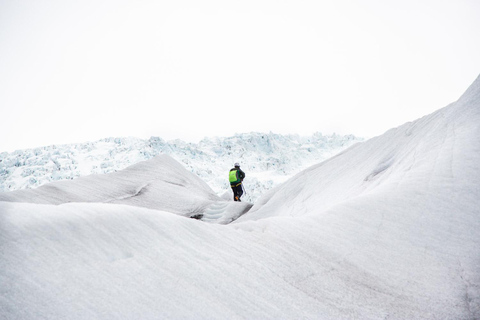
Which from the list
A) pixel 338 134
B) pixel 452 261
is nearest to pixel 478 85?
pixel 452 261

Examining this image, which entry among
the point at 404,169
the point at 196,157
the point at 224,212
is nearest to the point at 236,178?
the point at 224,212

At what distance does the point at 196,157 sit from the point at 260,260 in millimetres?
20157

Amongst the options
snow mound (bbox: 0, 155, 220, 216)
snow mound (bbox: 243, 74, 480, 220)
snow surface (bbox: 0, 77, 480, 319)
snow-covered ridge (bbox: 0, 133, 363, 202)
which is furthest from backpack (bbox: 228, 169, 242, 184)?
snow surface (bbox: 0, 77, 480, 319)

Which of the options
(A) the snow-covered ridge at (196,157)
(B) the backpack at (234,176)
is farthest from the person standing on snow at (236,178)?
(A) the snow-covered ridge at (196,157)

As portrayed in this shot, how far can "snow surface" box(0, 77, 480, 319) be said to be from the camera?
48.6 inches

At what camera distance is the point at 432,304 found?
140 centimetres

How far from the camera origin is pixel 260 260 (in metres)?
1.70

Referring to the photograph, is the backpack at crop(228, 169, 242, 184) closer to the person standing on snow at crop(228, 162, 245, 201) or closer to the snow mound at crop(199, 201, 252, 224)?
the person standing on snow at crop(228, 162, 245, 201)

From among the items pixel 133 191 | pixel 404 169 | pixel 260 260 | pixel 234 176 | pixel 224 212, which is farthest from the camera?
pixel 234 176

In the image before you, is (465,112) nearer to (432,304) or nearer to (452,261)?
(452,261)

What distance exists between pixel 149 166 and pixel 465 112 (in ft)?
22.8

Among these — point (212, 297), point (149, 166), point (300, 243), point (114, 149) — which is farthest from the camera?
point (114, 149)

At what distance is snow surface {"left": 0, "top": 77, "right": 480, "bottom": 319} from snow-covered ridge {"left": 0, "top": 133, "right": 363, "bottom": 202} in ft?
29.6

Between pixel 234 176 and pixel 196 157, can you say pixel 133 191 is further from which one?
pixel 196 157
